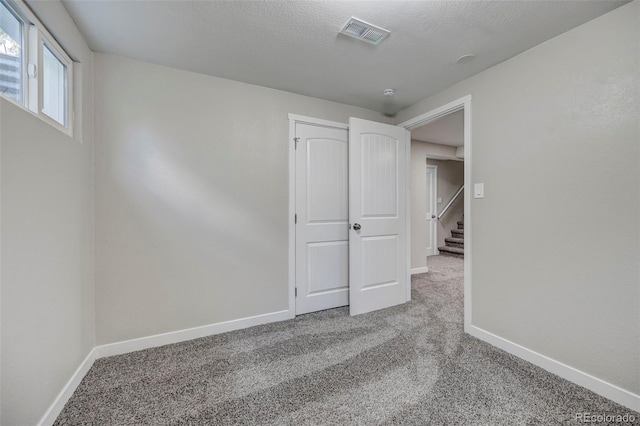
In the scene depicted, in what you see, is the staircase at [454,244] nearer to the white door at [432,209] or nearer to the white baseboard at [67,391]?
the white door at [432,209]

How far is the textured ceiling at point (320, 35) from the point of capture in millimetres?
1490

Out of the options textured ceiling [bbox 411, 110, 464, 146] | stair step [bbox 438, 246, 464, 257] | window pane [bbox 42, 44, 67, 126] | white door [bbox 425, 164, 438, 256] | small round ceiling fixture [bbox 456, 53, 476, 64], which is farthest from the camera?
white door [bbox 425, 164, 438, 256]

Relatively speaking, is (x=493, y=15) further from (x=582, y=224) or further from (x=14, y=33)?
(x=14, y=33)

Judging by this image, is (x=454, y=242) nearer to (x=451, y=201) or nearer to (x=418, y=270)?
(x=451, y=201)

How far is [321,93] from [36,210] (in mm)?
2291

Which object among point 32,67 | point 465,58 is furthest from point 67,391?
point 465,58

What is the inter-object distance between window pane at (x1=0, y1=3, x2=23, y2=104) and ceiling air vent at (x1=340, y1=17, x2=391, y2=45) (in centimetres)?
169

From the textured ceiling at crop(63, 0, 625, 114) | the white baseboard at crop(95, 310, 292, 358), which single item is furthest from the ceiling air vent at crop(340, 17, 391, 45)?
the white baseboard at crop(95, 310, 292, 358)

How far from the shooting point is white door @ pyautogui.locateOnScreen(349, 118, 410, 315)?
2682mm

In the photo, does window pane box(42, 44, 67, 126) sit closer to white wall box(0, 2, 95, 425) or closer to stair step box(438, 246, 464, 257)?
white wall box(0, 2, 95, 425)

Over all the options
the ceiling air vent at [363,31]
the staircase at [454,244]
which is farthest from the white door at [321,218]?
the staircase at [454,244]

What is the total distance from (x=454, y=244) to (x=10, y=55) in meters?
6.71

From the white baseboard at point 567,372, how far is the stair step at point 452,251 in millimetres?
3715

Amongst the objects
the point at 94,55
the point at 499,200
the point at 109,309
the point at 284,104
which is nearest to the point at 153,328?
the point at 109,309
